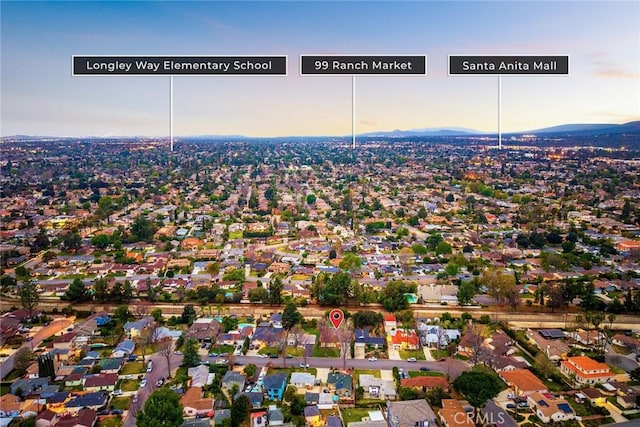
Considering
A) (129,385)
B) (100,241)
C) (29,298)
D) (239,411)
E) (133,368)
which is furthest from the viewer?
(100,241)

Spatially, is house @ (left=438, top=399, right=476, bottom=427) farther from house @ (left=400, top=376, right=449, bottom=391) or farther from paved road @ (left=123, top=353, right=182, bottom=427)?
paved road @ (left=123, top=353, right=182, bottom=427)

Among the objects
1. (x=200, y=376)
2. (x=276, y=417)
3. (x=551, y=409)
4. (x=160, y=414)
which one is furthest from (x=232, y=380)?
(x=551, y=409)

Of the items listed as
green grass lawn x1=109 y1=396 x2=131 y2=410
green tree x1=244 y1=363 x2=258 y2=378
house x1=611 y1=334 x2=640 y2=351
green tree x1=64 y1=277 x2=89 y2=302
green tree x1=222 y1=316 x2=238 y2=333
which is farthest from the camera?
green tree x1=64 y1=277 x2=89 y2=302

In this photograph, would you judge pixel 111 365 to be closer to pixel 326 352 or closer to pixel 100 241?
pixel 326 352

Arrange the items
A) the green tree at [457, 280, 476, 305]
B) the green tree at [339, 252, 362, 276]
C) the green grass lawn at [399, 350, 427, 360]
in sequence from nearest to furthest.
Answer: the green grass lawn at [399, 350, 427, 360], the green tree at [457, 280, 476, 305], the green tree at [339, 252, 362, 276]

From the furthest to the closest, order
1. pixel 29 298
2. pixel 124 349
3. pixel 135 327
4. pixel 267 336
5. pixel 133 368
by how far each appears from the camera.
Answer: pixel 29 298 → pixel 135 327 → pixel 267 336 → pixel 124 349 → pixel 133 368

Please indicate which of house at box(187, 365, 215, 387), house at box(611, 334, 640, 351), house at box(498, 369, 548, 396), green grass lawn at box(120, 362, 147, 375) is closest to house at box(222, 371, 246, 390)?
house at box(187, 365, 215, 387)

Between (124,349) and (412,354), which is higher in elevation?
(124,349)

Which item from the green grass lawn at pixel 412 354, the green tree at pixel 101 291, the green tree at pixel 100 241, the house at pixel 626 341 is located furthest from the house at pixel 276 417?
the green tree at pixel 100 241
